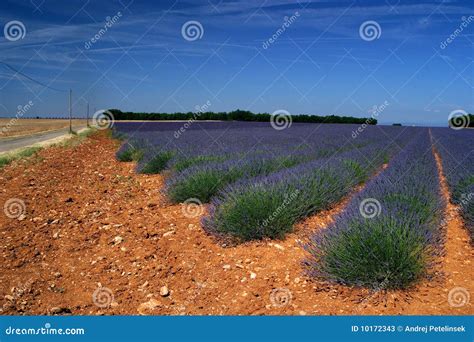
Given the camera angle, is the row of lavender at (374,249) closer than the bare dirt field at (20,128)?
Yes

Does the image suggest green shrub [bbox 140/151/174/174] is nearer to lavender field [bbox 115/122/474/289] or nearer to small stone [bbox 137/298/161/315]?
lavender field [bbox 115/122/474/289]

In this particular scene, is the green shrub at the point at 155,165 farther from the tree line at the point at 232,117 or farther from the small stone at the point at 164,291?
the tree line at the point at 232,117

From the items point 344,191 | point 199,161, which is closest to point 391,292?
point 344,191

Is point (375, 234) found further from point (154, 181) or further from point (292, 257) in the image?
point (154, 181)

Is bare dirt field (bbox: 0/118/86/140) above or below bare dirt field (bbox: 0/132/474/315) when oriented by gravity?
above

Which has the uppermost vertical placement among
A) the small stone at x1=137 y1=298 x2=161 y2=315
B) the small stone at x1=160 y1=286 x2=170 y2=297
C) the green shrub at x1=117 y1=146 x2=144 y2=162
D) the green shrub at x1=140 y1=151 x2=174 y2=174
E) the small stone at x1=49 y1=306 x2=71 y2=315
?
the green shrub at x1=117 y1=146 x2=144 y2=162

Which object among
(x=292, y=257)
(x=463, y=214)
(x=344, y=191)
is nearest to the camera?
(x=292, y=257)

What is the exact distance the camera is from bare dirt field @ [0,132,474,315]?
9.23 ft

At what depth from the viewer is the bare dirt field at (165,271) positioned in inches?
111

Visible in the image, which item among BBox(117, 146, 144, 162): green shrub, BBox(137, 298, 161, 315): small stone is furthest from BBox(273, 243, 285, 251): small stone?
BBox(117, 146, 144, 162): green shrub

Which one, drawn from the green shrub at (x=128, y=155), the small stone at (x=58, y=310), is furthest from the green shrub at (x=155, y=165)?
the small stone at (x=58, y=310)

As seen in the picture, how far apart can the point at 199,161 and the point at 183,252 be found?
3.30m

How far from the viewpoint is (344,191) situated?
534 cm

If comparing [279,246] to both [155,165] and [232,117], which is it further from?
[232,117]
